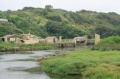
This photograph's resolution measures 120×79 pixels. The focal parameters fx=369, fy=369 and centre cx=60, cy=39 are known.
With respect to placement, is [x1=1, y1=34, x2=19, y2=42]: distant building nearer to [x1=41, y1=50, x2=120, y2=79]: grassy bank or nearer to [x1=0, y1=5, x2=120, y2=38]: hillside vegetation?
[x1=0, y1=5, x2=120, y2=38]: hillside vegetation

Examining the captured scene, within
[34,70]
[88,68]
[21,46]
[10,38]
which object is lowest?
[21,46]

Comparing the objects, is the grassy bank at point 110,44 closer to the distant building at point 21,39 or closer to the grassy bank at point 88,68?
the grassy bank at point 88,68

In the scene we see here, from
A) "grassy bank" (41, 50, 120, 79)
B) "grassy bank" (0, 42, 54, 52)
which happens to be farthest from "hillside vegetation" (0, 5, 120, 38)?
"grassy bank" (41, 50, 120, 79)

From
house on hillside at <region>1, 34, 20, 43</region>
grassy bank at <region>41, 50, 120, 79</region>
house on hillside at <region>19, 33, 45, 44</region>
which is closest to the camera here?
grassy bank at <region>41, 50, 120, 79</region>

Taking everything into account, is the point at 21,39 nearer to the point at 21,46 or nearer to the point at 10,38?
the point at 10,38

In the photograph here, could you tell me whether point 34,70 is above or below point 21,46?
above

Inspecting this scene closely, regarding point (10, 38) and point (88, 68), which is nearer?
point (88, 68)

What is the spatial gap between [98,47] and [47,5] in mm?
109759

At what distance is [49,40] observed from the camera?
4021 inches

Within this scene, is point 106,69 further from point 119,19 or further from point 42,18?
point 119,19

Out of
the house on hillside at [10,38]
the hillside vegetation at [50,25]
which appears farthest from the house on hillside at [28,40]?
the hillside vegetation at [50,25]

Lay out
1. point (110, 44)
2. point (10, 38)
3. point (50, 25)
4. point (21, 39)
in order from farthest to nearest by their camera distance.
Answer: point (50, 25) → point (10, 38) → point (21, 39) → point (110, 44)

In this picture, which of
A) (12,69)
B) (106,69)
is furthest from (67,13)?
(106,69)

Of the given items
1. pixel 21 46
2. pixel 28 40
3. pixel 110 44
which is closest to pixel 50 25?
pixel 28 40
